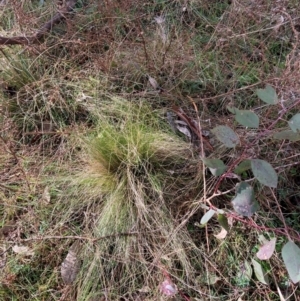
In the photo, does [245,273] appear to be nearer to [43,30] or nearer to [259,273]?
[259,273]

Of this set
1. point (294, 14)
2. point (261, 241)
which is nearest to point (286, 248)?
point (261, 241)

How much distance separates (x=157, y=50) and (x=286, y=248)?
1085 millimetres

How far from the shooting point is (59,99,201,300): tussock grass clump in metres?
1.50

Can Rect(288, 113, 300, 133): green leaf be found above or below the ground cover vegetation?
above

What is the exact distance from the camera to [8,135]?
1.84 meters

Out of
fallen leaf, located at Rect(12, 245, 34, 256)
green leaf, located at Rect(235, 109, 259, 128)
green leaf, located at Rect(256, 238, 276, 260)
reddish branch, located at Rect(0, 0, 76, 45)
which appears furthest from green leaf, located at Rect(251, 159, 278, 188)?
reddish branch, located at Rect(0, 0, 76, 45)

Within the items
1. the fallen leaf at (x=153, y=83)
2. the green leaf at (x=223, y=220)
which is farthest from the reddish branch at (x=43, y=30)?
the green leaf at (x=223, y=220)

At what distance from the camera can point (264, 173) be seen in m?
1.27

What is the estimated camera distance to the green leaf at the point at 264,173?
49.5 inches

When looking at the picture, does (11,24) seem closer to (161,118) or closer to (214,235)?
(161,118)

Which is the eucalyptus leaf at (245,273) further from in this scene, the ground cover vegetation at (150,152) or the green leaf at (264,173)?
the green leaf at (264,173)

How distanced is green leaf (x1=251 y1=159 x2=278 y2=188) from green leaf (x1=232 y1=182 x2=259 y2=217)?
72 millimetres

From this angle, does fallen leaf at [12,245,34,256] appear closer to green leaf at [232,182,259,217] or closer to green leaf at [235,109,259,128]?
green leaf at [232,182,259,217]

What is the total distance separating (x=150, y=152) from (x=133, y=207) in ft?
0.71
